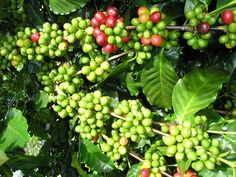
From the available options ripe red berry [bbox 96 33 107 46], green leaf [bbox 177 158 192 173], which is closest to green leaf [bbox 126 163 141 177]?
green leaf [bbox 177 158 192 173]

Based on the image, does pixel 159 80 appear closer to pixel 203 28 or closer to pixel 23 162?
pixel 203 28

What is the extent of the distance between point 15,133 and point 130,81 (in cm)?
66

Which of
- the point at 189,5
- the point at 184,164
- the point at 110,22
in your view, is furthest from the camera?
the point at 189,5

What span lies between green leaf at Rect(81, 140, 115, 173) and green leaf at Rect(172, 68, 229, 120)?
44 cm

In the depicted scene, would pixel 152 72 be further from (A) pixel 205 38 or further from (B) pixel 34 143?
(B) pixel 34 143

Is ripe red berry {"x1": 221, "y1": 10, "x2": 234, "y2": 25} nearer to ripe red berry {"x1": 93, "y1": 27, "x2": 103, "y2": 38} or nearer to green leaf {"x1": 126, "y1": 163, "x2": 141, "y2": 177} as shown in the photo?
ripe red berry {"x1": 93, "y1": 27, "x2": 103, "y2": 38}

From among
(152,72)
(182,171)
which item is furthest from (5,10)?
(182,171)

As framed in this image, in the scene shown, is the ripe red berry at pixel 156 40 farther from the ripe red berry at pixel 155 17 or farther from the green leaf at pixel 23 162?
the green leaf at pixel 23 162

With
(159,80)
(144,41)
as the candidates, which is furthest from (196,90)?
(144,41)

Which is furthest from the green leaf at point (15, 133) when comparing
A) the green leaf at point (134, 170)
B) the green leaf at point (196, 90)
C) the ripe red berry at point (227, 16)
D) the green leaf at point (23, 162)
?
the ripe red berry at point (227, 16)

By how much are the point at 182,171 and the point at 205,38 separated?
598 mm

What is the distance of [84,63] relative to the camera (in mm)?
1913

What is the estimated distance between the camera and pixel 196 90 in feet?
5.67

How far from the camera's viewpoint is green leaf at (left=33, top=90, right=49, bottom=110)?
6.66 feet
